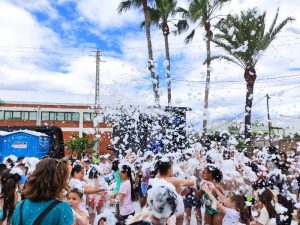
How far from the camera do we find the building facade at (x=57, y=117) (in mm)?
43406

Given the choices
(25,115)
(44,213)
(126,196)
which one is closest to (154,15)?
(126,196)

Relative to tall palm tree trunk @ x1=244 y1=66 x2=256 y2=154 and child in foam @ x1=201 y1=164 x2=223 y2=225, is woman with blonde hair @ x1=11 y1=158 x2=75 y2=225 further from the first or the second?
tall palm tree trunk @ x1=244 y1=66 x2=256 y2=154

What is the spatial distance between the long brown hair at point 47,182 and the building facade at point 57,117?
129 feet

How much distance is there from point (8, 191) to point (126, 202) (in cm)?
171

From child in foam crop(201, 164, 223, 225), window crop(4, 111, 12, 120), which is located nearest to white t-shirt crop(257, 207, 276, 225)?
child in foam crop(201, 164, 223, 225)

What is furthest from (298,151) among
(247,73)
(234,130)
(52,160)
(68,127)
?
(68,127)

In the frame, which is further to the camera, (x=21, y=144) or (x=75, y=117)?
(x=75, y=117)

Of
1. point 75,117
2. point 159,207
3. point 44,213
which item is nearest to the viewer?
point 159,207

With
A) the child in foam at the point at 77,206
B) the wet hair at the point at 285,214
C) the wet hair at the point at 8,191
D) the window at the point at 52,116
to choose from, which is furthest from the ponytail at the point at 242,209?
the window at the point at 52,116

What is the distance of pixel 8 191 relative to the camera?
509cm

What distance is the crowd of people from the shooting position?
111 inches

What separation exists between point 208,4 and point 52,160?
2038cm

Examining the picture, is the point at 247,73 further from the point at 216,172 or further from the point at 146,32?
the point at 216,172

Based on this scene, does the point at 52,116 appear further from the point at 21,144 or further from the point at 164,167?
the point at 164,167
